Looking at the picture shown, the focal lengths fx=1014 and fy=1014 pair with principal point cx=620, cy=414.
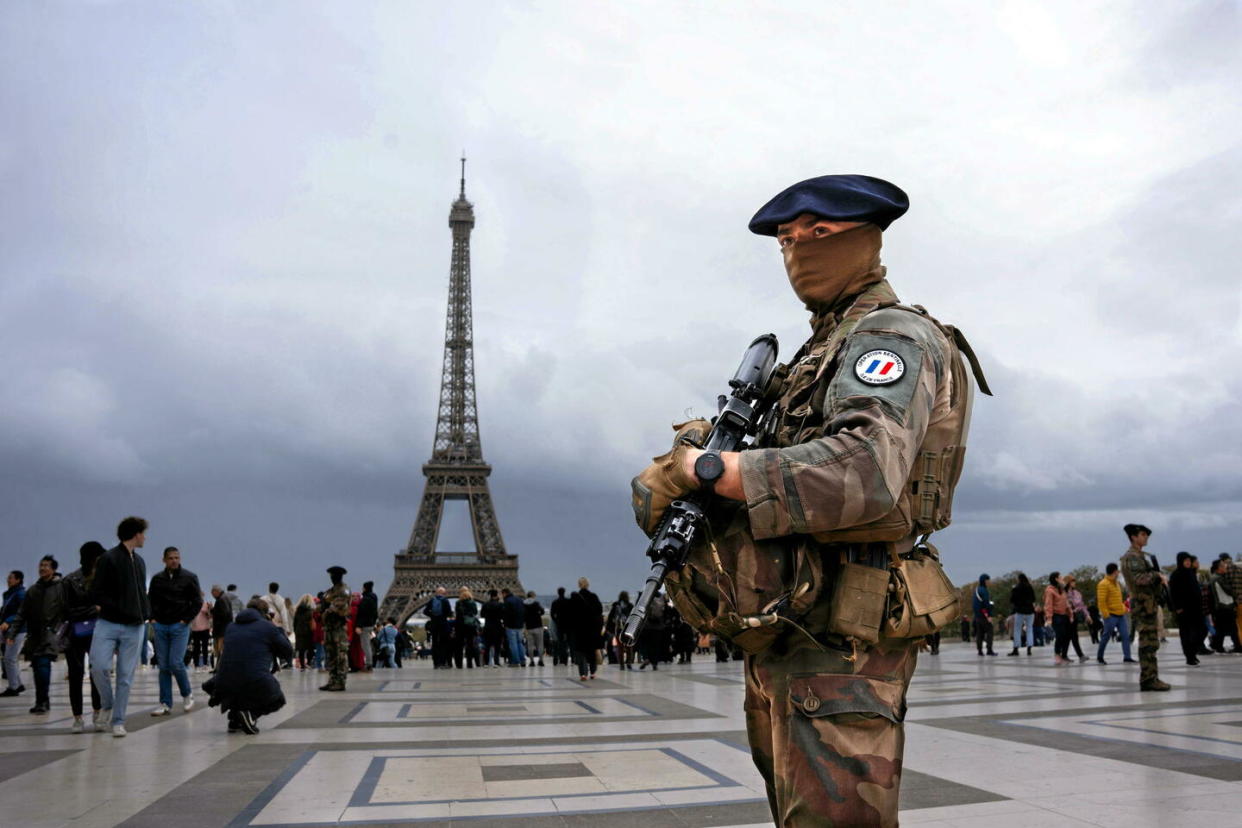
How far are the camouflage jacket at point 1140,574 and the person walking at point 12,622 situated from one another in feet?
40.3

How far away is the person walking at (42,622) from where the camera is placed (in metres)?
10.5

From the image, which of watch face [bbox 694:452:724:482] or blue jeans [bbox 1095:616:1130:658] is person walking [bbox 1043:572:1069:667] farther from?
watch face [bbox 694:452:724:482]

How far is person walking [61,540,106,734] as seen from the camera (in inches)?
355

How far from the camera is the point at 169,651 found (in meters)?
10.2

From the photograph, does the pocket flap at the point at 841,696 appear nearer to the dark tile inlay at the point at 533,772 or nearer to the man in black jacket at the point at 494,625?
the dark tile inlay at the point at 533,772

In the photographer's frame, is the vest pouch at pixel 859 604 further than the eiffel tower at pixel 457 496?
No

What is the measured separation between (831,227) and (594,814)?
11.4ft

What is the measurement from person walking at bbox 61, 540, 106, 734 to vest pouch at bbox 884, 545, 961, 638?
8678mm

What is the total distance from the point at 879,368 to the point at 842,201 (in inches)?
20.4

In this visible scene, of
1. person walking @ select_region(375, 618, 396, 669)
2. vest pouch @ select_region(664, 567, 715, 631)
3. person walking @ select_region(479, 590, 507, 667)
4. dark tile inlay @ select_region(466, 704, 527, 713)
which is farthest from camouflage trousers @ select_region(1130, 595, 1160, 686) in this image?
person walking @ select_region(375, 618, 396, 669)

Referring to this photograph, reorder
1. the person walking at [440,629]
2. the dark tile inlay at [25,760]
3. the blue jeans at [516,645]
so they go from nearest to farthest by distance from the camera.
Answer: the dark tile inlay at [25,760]
the blue jeans at [516,645]
the person walking at [440,629]

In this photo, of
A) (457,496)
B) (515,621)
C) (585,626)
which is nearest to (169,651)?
(585,626)

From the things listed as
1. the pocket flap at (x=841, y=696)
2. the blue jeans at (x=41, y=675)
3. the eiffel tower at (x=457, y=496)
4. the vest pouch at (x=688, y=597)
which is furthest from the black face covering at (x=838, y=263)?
the eiffel tower at (x=457, y=496)

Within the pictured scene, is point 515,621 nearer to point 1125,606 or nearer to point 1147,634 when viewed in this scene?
point 1125,606
